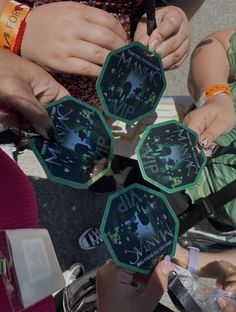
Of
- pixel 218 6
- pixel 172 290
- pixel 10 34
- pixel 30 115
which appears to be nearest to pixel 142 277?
pixel 172 290

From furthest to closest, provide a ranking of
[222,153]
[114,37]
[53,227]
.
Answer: [53,227] → [222,153] → [114,37]

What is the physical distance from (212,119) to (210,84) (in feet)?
0.55

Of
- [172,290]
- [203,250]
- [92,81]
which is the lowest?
[203,250]

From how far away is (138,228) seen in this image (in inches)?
31.0

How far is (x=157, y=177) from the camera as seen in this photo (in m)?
0.82

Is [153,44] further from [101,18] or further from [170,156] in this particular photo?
[170,156]

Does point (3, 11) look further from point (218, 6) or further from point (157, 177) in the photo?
point (218, 6)

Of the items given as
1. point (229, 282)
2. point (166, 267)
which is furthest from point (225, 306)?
point (166, 267)

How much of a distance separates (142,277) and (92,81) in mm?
499

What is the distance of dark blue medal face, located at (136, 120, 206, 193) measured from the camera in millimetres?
820

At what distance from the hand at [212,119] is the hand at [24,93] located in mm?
378

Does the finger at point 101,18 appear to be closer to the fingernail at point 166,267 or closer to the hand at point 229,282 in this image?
the fingernail at point 166,267

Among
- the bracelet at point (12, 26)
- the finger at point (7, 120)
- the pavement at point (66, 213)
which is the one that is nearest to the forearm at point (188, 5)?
the bracelet at point (12, 26)

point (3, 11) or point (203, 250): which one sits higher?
point (3, 11)
